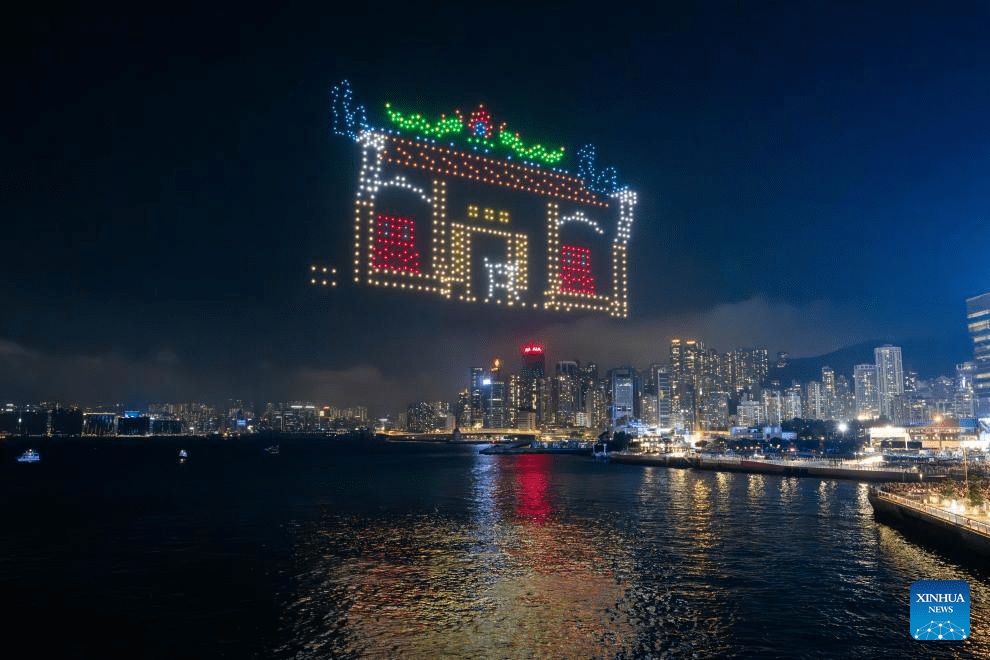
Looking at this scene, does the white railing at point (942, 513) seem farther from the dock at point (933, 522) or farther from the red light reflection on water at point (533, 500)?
the red light reflection on water at point (533, 500)

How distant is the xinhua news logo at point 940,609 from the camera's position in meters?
17.1

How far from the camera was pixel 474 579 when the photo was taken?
29922mm

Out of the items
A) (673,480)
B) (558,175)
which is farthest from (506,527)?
(673,480)

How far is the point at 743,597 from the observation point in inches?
1040

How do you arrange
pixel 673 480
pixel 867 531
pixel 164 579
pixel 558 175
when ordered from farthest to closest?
1. pixel 673 480
2. pixel 867 531
3. pixel 164 579
4. pixel 558 175

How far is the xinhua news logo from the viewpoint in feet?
56.1

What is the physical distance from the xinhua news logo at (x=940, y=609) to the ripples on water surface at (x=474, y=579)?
70cm

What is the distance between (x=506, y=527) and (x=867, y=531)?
914 inches

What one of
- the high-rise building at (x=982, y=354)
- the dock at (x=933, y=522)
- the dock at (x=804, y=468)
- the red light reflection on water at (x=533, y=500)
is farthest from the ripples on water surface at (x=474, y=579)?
the high-rise building at (x=982, y=354)

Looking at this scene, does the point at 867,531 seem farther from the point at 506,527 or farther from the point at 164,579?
the point at 164,579

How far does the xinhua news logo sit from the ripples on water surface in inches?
27.7

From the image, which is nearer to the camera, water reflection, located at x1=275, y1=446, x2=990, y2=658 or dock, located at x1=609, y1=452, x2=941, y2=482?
water reflection, located at x1=275, y1=446, x2=990, y2=658

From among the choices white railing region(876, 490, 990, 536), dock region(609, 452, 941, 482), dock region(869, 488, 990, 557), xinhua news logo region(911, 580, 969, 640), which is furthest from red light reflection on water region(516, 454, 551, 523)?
dock region(609, 452, 941, 482)

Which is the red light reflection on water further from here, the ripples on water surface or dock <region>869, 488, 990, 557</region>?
dock <region>869, 488, 990, 557</region>
